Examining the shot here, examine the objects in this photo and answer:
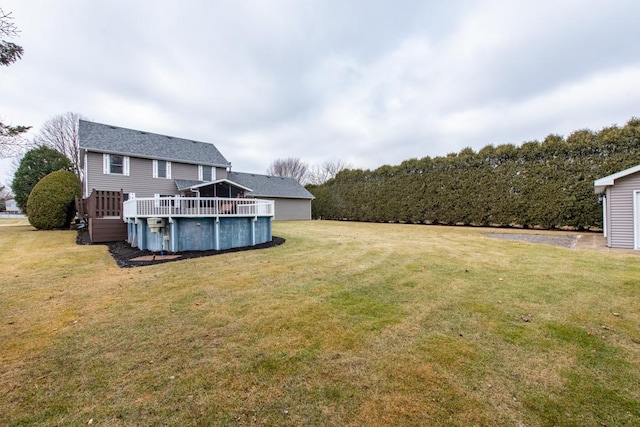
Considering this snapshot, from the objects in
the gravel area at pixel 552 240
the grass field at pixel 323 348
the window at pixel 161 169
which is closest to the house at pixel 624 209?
the gravel area at pixel 552 240

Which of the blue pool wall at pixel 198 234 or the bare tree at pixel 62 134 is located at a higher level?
the bare tree at pixel 62 134

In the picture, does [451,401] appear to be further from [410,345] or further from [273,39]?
[273,39]

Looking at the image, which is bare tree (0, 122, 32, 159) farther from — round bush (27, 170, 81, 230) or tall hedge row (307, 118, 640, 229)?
tall hedge row (307, 118, 640, 229)

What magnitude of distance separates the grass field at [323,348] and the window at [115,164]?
43.9 ft

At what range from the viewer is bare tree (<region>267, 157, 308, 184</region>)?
50562mm

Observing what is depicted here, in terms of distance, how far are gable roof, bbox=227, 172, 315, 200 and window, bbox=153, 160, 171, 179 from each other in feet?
19.0

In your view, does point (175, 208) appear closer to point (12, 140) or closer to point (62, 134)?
point (12, 140)

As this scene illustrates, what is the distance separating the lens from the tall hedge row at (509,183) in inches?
541

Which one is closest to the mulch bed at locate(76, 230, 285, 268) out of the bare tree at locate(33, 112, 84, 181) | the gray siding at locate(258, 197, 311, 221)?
the gray siding at locate(258, 197, 311, 221)

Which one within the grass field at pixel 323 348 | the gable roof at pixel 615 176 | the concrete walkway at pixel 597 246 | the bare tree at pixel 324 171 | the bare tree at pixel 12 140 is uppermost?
the bare tree at pixel 324 171

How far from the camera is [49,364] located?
265cm

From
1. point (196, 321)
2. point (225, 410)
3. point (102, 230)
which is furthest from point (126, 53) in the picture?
point (225, 410)

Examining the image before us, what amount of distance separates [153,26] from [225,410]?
42.6ft

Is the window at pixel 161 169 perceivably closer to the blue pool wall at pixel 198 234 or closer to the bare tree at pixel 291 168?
the blue pool wall at pixel 198 234
